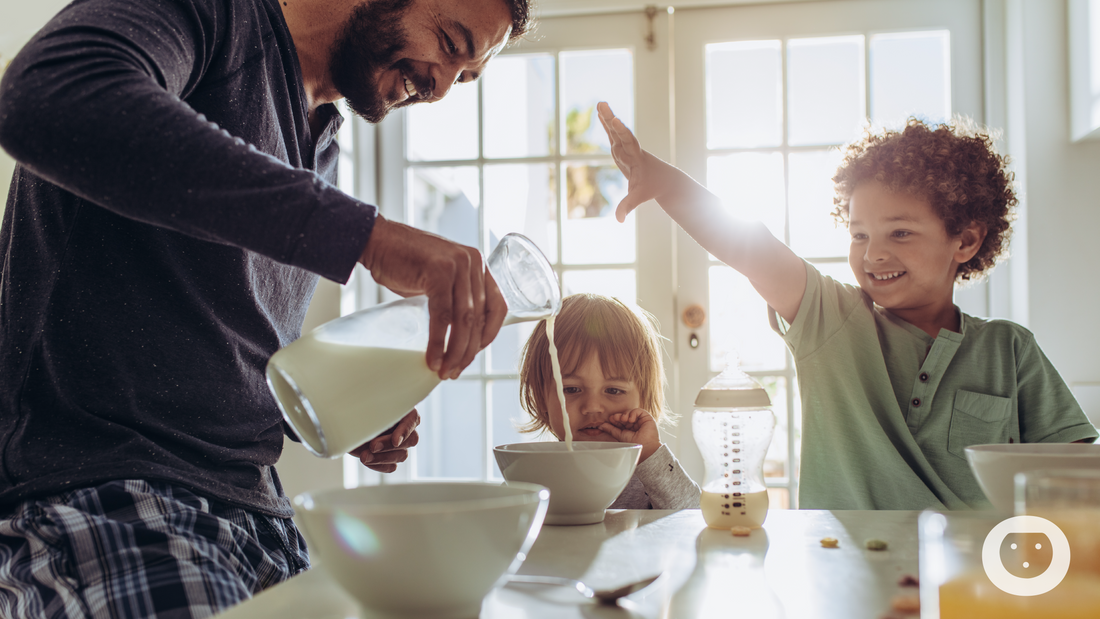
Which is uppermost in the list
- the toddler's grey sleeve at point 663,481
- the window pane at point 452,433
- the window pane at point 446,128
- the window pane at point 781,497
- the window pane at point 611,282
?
the window pane at point 446,128

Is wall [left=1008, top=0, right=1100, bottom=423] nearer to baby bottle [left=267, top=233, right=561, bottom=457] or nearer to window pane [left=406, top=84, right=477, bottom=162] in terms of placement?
window pane [left=406, top=84, right=477, bottom=162]

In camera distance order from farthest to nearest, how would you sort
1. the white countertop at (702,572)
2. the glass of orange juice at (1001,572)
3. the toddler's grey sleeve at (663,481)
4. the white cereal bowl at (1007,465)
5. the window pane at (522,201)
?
the window pane at (522,201)
the toddler's grey sleeve at (663,481)
the white cereal bowl at (1007,465)
the white countertop at (702,572)
the glass of orange juice at (1001,572)

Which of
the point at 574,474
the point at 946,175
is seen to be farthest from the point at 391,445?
the point at 946,175

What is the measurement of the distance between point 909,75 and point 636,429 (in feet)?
5.10

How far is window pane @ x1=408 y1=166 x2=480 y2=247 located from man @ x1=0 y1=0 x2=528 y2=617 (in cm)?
130

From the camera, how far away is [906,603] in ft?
1.49

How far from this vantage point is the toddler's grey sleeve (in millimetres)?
1069

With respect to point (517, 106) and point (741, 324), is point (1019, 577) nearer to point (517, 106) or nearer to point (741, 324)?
point (741, 324)

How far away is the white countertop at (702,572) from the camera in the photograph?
461 mm

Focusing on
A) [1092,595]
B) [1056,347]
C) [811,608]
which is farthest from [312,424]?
[1056,347]

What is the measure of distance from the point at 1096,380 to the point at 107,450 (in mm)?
2144

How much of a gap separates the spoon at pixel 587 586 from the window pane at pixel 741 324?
168 centimetres

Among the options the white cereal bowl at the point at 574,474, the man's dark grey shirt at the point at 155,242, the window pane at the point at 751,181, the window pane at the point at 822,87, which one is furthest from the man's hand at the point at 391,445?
the window pane at the point at 822,87

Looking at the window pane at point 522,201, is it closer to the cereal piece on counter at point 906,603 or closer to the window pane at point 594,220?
the window pane at point 594,220
